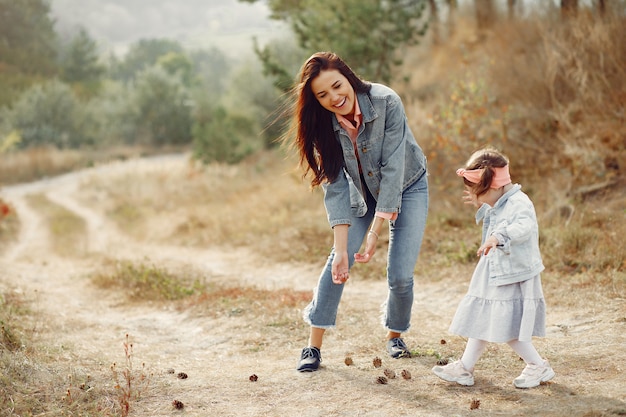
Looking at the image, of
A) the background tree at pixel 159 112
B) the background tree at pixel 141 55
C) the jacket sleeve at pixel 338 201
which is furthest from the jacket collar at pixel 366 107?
the background tree at pixel 141 55

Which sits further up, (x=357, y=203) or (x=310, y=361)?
(x=357, y=203)

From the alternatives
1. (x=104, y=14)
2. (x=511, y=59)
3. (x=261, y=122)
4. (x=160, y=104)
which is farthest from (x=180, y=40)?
(x=511, y=59)

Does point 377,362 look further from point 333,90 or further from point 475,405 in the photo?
point 333,90

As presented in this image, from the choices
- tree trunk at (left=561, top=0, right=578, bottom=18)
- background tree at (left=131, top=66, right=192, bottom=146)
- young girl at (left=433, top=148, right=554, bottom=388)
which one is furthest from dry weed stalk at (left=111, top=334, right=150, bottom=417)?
background tree at (left=131, top=66, right=192, bottom=146)

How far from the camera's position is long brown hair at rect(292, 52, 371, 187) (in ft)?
12.0

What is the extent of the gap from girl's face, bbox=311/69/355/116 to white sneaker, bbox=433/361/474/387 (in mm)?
1588

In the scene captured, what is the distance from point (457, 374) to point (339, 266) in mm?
906

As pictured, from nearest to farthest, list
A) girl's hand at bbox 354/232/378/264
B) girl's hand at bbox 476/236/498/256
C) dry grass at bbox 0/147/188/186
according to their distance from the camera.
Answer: girl's hand at bbox 476/236/498/256 → girl's hand at bbox 354/232/378/264 → dry grass at bbox 0/147/188/186

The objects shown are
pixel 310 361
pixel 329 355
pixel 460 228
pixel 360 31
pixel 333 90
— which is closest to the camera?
pixel 333 90

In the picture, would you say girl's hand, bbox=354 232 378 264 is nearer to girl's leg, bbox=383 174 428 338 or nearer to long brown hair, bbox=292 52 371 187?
girl's leg, bbox=383 174 428 338

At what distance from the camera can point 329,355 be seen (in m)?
4.49

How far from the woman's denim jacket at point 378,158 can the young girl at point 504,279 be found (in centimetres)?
43

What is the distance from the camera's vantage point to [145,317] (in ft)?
21.5

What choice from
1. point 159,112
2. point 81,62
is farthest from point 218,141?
point 81,62
